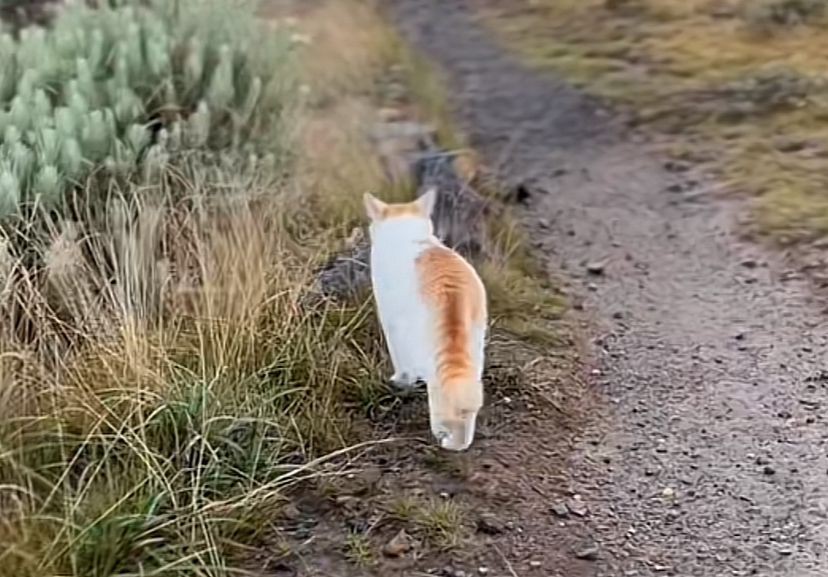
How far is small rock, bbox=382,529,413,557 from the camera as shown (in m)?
3.20

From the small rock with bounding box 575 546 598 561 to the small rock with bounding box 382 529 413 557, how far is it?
416 mm

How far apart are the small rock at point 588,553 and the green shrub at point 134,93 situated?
2050 mm

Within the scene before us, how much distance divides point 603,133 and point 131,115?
2502 mm

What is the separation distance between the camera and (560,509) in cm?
344

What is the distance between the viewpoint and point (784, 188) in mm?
5602

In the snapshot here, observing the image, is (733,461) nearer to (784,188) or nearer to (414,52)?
(784,188)

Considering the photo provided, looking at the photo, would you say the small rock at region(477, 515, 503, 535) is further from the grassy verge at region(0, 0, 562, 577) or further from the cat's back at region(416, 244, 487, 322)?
the cat's back at region(416, 244, 487, 322)

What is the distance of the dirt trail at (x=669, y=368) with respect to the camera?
131 inches

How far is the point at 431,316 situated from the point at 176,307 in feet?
2.92

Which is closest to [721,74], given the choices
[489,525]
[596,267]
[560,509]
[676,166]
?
[676,166]

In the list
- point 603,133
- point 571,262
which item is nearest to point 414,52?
point 603,133

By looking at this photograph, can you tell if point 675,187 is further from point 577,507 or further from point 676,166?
point 577,507

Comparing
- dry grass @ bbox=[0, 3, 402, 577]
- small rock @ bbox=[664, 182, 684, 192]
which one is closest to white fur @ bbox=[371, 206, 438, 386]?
dry grass @ bbox=[0, 3, 402, 577]

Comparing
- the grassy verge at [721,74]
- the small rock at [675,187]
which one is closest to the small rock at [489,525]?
the grassy verge at [721,74]
